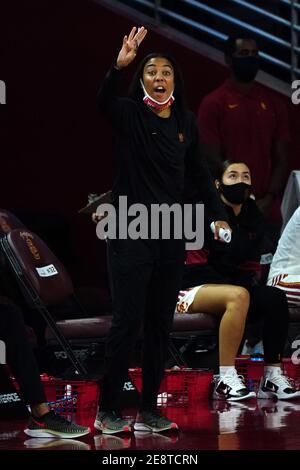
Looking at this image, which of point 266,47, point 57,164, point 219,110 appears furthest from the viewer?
point 266,47

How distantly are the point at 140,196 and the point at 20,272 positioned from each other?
5.16ft

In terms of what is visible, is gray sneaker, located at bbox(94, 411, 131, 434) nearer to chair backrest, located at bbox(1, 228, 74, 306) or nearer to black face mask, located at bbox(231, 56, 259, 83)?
chair backrest, located at bbox(1, 228, 74, 306)

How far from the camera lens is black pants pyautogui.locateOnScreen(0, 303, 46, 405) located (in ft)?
19.0

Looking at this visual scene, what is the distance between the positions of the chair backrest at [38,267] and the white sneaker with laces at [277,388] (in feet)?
4.38

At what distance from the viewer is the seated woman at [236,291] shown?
24.0 feet

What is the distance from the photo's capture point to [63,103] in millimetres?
9828

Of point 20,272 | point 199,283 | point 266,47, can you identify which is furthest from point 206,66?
point 20,272

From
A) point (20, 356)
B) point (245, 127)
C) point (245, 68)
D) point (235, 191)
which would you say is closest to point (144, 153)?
point (20, 356)

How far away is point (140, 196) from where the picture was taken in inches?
222

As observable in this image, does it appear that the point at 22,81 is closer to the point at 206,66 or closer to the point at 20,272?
the point at 206,66

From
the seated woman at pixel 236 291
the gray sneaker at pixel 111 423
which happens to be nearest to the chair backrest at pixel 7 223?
the seated woman at pixel 236 291

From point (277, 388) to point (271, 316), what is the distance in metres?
0.45

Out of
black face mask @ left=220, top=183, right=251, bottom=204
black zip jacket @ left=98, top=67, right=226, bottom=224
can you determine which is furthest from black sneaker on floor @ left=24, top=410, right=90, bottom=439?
black face mask @ left=220, top=183, right=251, bottom=204

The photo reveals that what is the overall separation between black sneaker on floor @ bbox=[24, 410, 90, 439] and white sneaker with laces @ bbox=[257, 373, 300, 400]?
195 cm
